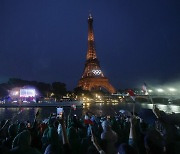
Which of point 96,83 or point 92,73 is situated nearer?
point 96,83

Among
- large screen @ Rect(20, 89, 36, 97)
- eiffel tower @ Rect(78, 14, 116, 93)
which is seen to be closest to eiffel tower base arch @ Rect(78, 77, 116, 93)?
eiffel tower @ Rect(78, 14, 116, 93)

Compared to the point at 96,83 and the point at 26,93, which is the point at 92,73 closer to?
the point at 96,83

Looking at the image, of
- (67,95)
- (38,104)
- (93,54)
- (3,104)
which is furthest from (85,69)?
(3,104)

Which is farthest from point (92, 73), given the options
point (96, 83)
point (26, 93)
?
point (26, 93)

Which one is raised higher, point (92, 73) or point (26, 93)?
point (92, 73)

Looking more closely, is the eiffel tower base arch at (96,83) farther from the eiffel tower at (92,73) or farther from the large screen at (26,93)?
the large screen at (26,93)

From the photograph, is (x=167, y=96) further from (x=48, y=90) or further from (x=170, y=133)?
(x=170, y=133)

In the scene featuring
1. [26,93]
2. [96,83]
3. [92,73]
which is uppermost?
[92,73]

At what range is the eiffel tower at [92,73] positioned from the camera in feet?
248

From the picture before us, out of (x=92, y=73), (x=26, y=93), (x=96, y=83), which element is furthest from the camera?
(x=92, y=73)

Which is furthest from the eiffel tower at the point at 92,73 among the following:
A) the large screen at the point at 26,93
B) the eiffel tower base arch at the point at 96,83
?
the large screen at the point at 26,93

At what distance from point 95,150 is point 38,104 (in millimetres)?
58911

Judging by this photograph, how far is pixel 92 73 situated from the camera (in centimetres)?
7825

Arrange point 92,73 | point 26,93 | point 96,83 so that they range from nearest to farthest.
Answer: point 26,93 → point 96,83 → point 92,73
